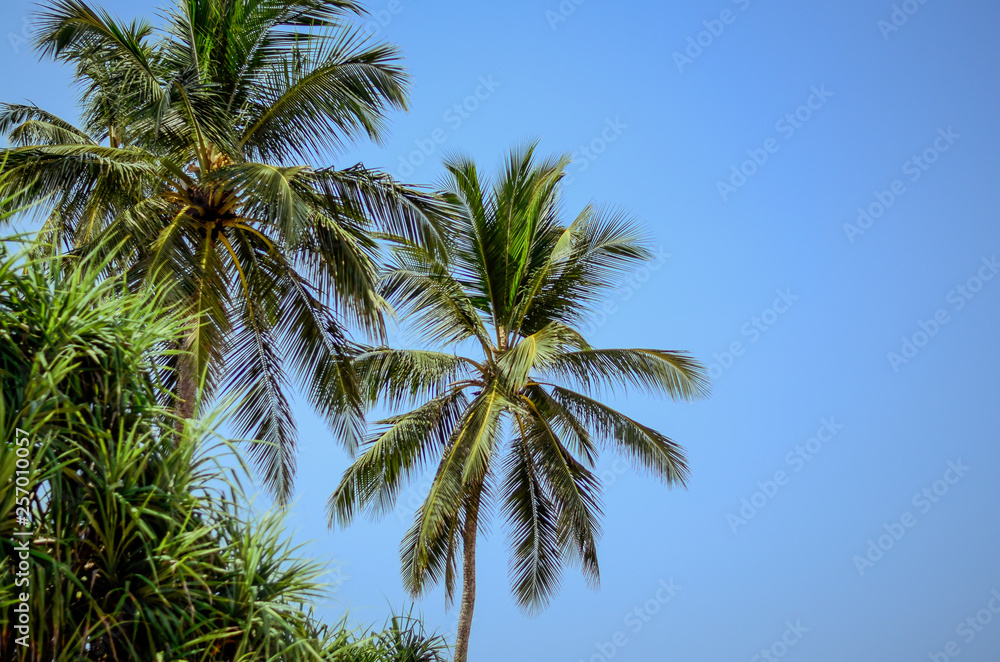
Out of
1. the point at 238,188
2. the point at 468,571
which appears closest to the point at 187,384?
the point at 238,188

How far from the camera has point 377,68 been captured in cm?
1153

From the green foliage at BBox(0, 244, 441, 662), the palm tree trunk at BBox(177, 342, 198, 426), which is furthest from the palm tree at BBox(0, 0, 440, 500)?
the green foliage at BBox(0, 244, 441, 662)

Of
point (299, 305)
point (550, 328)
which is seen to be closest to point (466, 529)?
point (550, 328)

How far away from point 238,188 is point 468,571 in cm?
694

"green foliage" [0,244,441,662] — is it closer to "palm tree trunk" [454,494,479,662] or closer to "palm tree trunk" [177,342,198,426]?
"palm tree trunk" [177,342,198,426]

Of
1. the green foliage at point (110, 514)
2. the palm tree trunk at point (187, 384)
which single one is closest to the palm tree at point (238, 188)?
the palm tree trunk at point (187, 384)

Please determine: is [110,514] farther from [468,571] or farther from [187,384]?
[468,571]

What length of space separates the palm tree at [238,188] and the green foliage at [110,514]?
2.60 metres

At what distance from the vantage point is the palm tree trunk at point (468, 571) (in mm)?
14164

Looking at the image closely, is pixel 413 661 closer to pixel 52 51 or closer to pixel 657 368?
pixel 657 368

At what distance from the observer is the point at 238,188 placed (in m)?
10.6

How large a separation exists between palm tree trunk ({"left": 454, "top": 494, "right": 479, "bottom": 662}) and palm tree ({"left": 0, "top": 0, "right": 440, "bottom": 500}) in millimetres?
3024

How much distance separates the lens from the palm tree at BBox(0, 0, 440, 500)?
10773 mm

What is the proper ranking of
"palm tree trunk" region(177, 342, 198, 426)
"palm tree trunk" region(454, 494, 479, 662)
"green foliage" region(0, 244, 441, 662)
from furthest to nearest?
"palm tree trunk" region(454, 494, 479, 662) → "palm tree trunk" region(177, 342, 198, 426) → "green foliage" region(0, 244, 441, 662)
